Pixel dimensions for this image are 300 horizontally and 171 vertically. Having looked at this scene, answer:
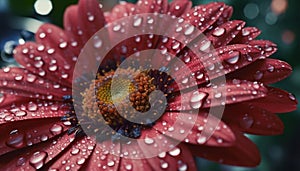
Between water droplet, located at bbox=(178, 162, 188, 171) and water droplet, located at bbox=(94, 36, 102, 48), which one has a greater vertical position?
water droplet, located at bbox=(94, 36, 102, 48)

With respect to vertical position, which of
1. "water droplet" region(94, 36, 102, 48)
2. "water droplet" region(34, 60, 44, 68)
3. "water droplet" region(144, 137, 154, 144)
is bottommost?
"water droplet" region(144, 137, 154, 144)

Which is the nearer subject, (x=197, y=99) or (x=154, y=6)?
(x=197, y=99)

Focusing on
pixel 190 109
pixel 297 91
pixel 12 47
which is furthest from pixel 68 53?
pixel 297 91

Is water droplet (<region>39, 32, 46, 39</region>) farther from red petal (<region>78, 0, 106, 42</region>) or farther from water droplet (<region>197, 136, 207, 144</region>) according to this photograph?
water droplet (<region>197, 136, 207, 144</region>)

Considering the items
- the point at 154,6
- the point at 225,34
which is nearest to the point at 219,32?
the point at 225,34

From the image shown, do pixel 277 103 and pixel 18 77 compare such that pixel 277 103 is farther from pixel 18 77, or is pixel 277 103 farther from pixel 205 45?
pixel 18 77

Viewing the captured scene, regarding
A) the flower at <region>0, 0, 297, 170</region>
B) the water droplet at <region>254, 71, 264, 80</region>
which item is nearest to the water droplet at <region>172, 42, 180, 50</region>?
the flower at <region>0, 0, 297, 170</region>

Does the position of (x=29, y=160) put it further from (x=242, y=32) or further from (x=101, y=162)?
(x=242, y=32)

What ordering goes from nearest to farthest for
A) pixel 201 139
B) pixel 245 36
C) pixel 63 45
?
pixel 201 139, pixel 245 36, pixel 63 45
